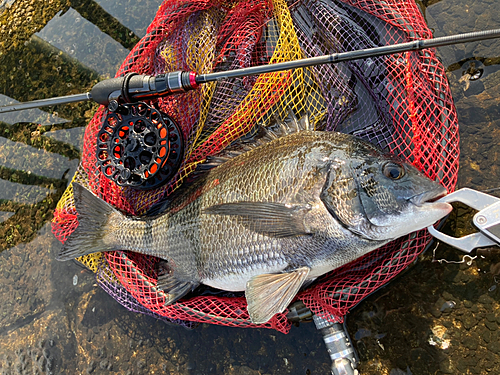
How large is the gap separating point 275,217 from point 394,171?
79cm

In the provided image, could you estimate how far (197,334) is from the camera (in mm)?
3094

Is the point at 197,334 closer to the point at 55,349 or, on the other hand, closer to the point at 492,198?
the point at 55,349

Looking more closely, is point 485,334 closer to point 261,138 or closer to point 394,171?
point 394,171

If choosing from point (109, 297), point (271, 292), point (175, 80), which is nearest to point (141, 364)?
point (109, 297)

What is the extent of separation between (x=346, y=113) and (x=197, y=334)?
236cm

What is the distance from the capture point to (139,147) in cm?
272

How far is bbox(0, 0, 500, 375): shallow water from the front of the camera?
256 cm

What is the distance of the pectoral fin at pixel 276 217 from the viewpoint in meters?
2.21

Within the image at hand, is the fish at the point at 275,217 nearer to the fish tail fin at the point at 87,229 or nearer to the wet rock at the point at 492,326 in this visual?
the fish tail fin at the point at 87,229

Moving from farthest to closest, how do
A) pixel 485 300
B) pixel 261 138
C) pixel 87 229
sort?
pixel 87 229 < pixel 261 138 < pixel 485 300

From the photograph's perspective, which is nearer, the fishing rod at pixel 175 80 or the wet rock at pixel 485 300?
the fishing rod at pixel 175 80

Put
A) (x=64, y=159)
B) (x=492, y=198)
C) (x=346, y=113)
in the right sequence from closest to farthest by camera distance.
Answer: (x=492, y=198)
(x=346, y=113)
(x=64, y=159)

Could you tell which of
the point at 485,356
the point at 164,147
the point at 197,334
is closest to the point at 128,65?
the point at 164,147

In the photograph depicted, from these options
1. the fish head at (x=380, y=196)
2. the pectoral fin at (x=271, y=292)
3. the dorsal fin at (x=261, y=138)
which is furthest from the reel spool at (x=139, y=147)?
the fish head at (x=380, y=196)
